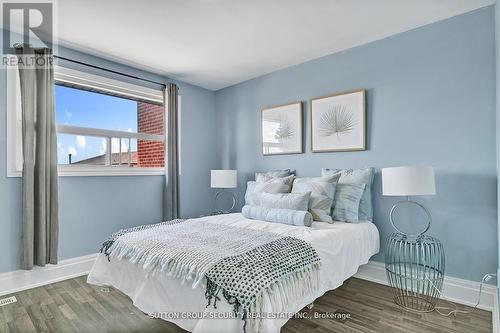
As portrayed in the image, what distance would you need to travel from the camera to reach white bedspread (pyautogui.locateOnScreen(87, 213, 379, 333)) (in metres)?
1.48

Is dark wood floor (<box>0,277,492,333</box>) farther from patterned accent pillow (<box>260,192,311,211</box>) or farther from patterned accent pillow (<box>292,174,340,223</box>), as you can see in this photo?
patterned accent pillow (<box>260,192,311,211</box>)

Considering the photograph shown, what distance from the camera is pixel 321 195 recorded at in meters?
2.79

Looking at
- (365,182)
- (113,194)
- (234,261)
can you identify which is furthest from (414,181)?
(113,194)

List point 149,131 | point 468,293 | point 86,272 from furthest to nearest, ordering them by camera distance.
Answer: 1. point 149,131
2. point 86,272
3. point 468,293

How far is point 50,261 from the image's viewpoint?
9.31ft

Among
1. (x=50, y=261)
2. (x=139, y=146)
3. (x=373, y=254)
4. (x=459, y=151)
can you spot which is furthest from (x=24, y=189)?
(x=459, y=151)

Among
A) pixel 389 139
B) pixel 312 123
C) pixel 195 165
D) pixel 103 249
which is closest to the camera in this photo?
pixel 103 249

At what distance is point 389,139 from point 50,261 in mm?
3696

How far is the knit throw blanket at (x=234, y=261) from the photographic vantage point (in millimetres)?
1426

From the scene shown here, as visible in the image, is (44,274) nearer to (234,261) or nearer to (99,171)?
(99,171)

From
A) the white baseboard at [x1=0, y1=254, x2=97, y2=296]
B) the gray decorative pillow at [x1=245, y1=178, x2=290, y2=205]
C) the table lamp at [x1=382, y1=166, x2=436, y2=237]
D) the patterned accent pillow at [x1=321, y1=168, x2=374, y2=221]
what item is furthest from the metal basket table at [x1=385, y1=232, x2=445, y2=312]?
the white baseboard at [x1=0, y1=254, x2=97, y2=296]

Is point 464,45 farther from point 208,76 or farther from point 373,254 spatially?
point 208,76

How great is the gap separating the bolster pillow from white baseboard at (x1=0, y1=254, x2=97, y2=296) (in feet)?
6.38

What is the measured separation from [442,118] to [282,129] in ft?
5.87
